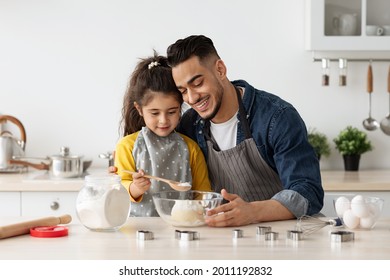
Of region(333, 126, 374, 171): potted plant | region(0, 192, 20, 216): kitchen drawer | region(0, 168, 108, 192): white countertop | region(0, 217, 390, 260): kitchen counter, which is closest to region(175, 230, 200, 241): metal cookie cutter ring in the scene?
region(0, 217, 390, 260): kitchen counter

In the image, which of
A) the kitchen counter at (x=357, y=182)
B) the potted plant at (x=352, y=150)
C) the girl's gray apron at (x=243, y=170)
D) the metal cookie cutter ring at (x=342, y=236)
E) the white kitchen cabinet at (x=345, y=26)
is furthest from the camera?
the potted plant at (x=352, y=150)

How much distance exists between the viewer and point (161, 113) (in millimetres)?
2711

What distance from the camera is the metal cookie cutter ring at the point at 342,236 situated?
6.72 feet

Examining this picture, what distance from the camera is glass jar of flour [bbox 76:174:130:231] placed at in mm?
2133

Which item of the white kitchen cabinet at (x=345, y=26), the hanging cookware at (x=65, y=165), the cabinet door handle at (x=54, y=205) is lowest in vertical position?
the cabinet door handle at (x=54, y=205)

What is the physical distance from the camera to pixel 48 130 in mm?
4285

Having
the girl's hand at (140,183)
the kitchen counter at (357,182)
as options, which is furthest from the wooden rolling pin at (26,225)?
the kitchen counter at (357,182)

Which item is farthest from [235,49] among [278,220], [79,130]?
[278,220]

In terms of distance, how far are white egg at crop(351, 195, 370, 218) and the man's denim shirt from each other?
0.27 m

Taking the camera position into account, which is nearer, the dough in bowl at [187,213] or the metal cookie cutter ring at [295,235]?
the metal cookie cutter ring at [295,235]

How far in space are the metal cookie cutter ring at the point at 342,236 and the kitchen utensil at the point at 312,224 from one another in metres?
0.10

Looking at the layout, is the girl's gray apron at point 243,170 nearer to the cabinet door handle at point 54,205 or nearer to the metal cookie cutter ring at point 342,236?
the metal cookie cutter ring at point 342,236

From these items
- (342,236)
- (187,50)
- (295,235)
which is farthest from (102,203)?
(187,50)

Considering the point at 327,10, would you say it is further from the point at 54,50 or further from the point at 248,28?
the point at 54,50
